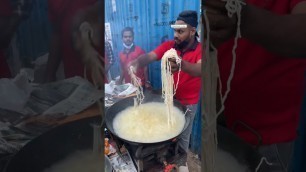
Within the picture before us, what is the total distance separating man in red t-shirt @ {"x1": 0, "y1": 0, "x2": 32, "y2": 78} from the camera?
27.9 inches

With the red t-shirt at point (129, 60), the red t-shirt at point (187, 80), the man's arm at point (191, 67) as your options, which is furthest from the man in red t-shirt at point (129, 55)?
the man's arm at point (191, 67)

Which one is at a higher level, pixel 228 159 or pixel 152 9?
pixel 152 9

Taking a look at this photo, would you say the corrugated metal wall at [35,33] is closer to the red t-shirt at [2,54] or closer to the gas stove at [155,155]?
the red t-shirt at [2,54]

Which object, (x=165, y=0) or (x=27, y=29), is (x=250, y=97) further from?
(x=165, y=0)

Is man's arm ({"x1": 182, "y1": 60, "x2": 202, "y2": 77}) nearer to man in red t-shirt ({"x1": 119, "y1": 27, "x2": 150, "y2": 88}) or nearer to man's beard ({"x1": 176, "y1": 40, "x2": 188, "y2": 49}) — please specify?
man's beard ({"x1": 176, "y1": 40, "x2": 188, "y2": 49})

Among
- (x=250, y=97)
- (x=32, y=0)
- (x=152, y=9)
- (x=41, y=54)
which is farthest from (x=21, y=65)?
(x=152, y=9)

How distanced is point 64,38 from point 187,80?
38.2 inches

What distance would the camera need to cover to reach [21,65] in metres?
0.77

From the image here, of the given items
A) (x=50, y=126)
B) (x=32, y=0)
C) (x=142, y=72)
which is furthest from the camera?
(x=142, y=72)

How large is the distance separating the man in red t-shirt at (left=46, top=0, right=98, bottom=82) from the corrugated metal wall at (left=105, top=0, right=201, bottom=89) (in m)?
0.76

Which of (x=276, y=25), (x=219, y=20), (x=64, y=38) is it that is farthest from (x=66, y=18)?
(x=276, y=25)

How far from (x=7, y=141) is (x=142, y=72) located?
2.87ft

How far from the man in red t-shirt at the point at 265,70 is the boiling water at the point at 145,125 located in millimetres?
743

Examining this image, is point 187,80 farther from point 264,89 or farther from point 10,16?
point 10,16
